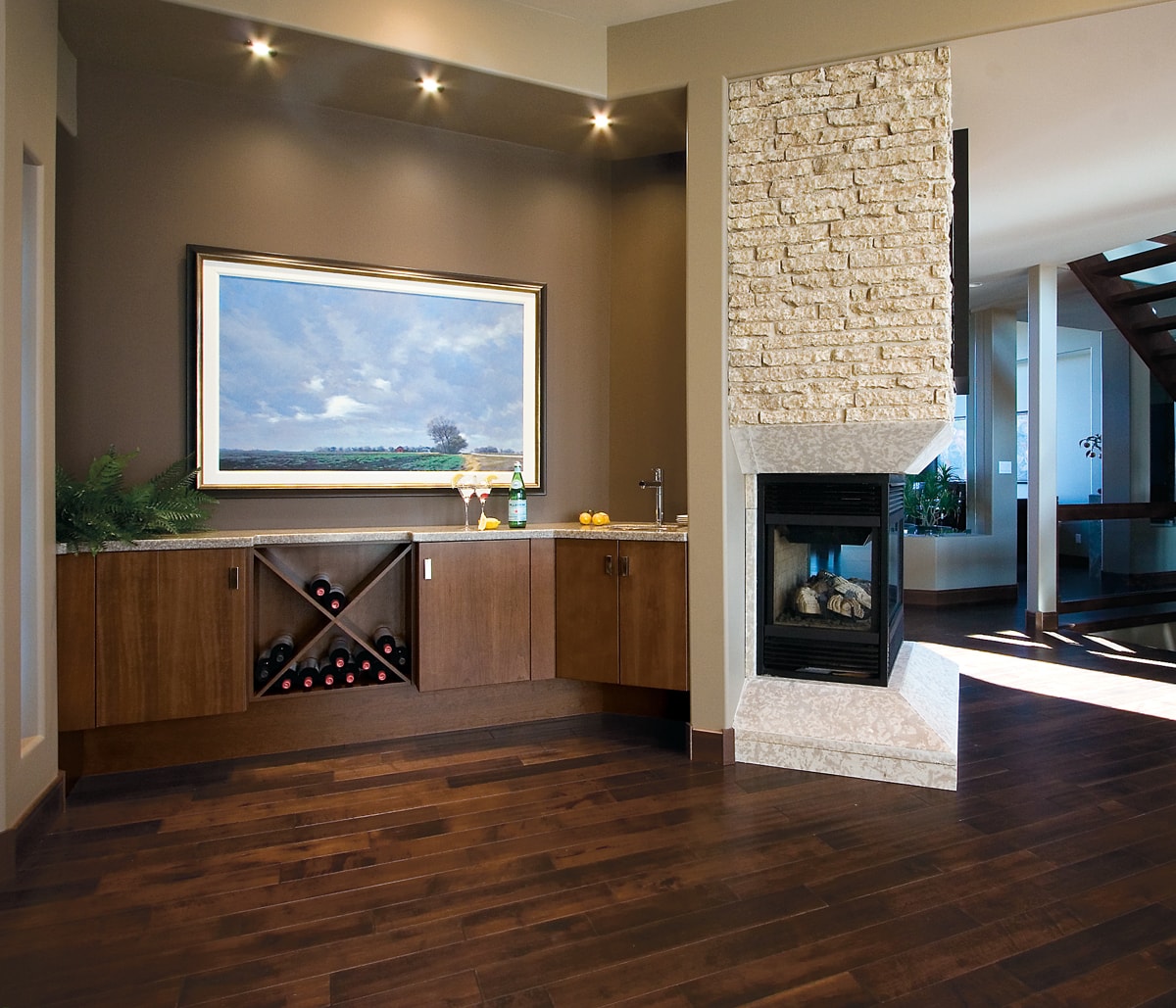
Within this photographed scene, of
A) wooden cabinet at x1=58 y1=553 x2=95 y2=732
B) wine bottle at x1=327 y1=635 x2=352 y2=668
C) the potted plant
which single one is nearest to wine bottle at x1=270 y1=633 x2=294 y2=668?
wine bottle at x1=327 y1=635 x2=352 y2=668

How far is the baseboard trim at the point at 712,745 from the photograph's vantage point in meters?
3.15

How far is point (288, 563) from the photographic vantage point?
11.3ft

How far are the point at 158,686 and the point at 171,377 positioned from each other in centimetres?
127

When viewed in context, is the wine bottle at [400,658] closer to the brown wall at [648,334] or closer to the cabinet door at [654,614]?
the cabinet door at [654,614]

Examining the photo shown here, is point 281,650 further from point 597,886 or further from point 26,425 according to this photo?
point 597,886

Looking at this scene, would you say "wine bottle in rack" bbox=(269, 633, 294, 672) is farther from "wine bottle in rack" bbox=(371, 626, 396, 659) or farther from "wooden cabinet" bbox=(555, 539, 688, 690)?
"wooden cabinet" bbox=(555, 539, 688, 690)

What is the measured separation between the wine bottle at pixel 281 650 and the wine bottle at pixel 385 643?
1.16 feet

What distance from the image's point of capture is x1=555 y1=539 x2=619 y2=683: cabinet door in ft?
Result: 11.2

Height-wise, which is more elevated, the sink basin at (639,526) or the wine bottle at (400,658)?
the sink basin at (639,526)

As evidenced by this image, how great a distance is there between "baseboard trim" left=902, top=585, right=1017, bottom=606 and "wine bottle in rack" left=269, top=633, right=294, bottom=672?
222 inches

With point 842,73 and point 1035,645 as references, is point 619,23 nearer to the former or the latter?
point 842,73

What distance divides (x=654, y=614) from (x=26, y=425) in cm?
234

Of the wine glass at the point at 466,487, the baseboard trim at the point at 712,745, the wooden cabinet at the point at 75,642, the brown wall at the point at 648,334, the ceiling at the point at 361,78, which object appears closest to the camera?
the wooden cabinet at the point at 75,642

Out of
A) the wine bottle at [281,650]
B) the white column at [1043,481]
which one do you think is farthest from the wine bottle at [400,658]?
the white column at [1043,481]
